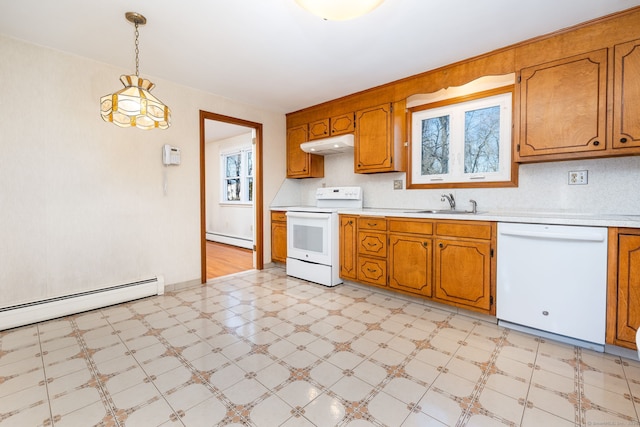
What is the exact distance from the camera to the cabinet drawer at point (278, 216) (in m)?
4.16

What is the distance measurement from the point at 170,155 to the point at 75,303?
1.68 metres

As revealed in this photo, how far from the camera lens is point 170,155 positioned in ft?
10.5

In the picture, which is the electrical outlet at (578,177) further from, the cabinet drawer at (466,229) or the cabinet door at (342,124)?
the cabinet door at (342,124)

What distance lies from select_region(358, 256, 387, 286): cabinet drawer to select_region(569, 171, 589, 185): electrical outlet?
5.79 feet

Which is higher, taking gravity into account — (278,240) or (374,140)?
(374,140)

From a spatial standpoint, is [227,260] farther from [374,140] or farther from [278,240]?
[374,140]

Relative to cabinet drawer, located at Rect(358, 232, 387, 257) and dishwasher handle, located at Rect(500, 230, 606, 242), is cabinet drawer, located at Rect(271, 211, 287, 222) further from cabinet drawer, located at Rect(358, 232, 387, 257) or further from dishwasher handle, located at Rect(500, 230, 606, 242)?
dishwasher handle, located at Rect(500, 230, 606, 242)

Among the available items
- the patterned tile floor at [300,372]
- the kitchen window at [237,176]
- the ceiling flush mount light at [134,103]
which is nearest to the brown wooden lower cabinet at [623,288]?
the patterned tile floor at [300,372]

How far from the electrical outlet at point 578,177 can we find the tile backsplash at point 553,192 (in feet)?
0.08

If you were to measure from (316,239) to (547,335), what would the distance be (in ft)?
7.78

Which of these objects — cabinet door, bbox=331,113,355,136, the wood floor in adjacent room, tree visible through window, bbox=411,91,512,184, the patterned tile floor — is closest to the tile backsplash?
tree visible through window, bbox=411,91,512,184

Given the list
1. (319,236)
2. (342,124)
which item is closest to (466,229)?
(319,236)

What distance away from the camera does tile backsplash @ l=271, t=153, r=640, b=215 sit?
2.20 m

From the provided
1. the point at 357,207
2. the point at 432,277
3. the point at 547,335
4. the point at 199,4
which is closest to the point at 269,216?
the point at 357,207
